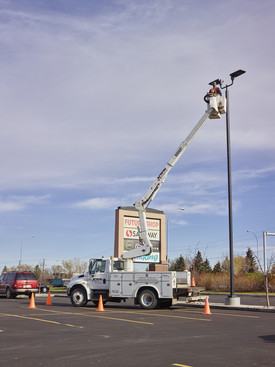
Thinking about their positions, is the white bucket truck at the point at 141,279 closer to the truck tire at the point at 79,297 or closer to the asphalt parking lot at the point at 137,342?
the truck tire at the point at 79,297

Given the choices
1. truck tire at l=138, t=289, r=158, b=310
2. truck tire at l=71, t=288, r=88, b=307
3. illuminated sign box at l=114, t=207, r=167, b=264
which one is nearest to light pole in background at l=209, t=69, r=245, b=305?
truck tire at l=138, t=289, r=158, b=310

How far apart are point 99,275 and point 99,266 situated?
0.47m

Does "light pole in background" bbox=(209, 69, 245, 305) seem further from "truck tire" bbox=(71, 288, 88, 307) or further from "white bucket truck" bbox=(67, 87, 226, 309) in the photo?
"truck tire" bbox=(71, 288, 88, 307)

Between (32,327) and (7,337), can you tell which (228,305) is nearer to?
(32,327)

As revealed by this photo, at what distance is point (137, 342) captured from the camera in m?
10.4

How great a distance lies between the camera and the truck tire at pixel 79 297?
22.2 m

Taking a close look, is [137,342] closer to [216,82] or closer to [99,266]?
[99,266]

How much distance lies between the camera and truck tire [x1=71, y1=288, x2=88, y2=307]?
22219mm

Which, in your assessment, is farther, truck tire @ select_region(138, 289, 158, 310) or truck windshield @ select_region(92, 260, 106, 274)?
truck windshield @ select_region(92, 260, 106, 274)

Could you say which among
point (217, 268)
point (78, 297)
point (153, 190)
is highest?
point (153, 190)

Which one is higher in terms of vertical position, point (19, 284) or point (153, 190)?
point (153, 190)

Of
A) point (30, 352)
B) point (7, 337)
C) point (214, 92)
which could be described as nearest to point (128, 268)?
point (214, 92)

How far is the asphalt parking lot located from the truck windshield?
21.5 ft

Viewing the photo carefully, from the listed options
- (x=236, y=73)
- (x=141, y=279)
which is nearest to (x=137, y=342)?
(x=141, y=279)
